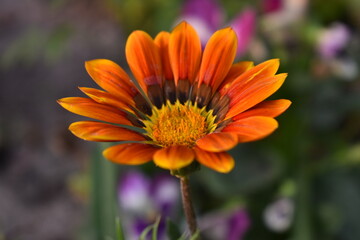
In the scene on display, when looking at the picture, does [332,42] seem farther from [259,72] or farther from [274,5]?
[259,72]

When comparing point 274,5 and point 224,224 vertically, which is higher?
point 274,5

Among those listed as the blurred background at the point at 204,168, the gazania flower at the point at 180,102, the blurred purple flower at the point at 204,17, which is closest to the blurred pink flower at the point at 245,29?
the blurred background at the point at 204,168

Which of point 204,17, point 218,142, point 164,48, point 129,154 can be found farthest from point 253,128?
point 204,17

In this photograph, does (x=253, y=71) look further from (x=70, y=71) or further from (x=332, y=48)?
(x=70, y=71)

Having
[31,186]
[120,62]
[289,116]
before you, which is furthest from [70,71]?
[289,116]

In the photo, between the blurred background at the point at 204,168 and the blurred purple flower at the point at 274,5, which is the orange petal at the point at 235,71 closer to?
the blurred background at the point at 204,168

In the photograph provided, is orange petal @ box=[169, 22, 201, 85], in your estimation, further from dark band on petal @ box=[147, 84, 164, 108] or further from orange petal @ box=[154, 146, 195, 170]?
orange petal @ box=[154, 146, 195, 170]
